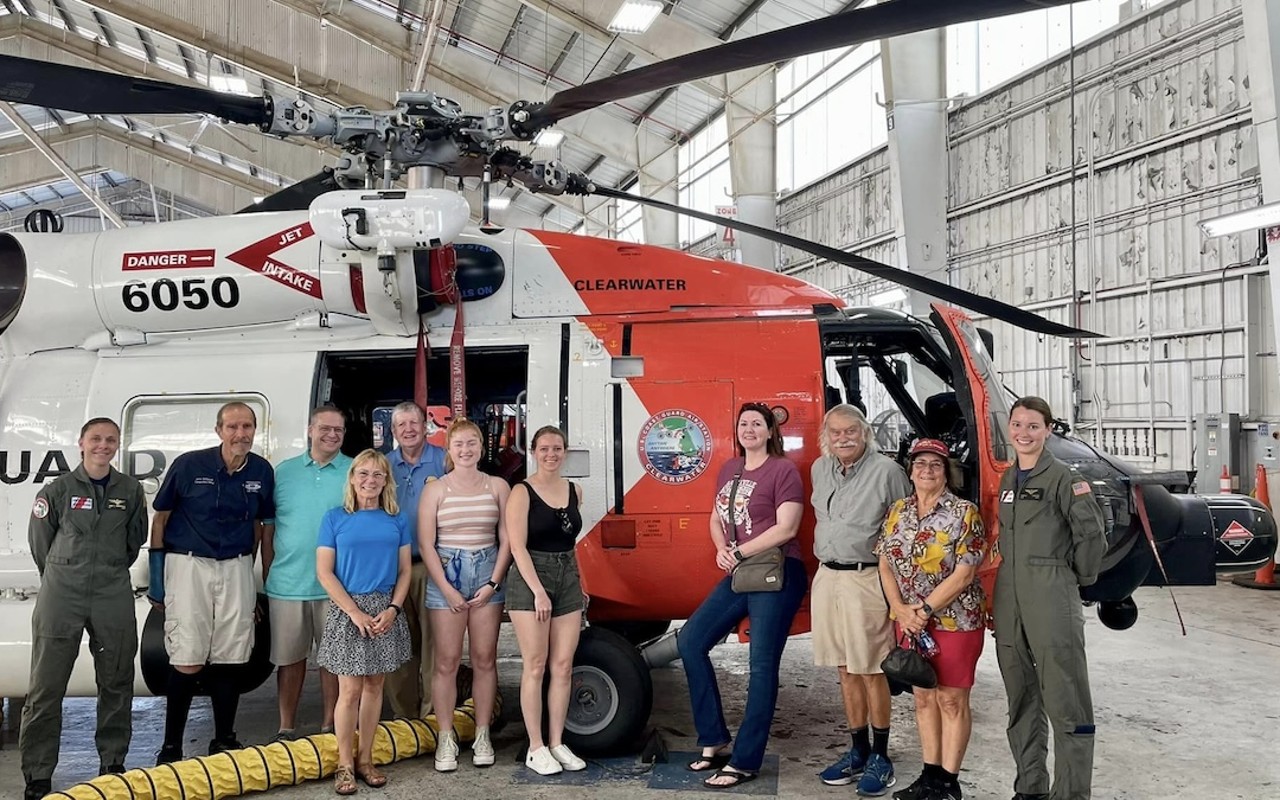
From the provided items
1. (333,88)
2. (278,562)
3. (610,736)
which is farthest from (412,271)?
(333,88)

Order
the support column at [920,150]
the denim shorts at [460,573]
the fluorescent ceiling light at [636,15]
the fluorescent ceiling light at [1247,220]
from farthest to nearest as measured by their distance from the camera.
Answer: the fluorescent ceiling light at [636,15] < the support column at [920,150] < the fluorescent ceiling light at [1247,220] < the denim shorts at [460,573]

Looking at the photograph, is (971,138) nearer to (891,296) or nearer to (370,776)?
(891,296)

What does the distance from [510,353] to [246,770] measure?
7.74 feet

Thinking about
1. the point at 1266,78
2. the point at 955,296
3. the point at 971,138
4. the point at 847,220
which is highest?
the point at 971,138

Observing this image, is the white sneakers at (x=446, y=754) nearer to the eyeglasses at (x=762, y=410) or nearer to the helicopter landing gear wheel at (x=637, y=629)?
the helicopter landing gear wheel at (x=637, y=629)

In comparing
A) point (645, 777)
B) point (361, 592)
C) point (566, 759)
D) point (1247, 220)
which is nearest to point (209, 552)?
point (361, 592)

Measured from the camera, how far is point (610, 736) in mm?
4738

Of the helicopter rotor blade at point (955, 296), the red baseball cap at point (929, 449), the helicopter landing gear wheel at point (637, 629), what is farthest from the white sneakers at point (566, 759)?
the helicopter rotor blade at point (955, 296)

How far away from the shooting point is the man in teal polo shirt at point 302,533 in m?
4.61

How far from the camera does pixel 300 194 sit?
5438 millimetres

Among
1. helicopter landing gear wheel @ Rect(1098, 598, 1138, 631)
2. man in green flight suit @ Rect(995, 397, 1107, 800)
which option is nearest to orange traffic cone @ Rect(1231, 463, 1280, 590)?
helicopter landing gear wheel @ Rect(1098, 598, 1138, 631)

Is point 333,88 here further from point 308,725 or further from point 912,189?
point 308,725

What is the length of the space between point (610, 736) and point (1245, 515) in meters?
3.55

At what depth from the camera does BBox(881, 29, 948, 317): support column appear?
41.7 feet
